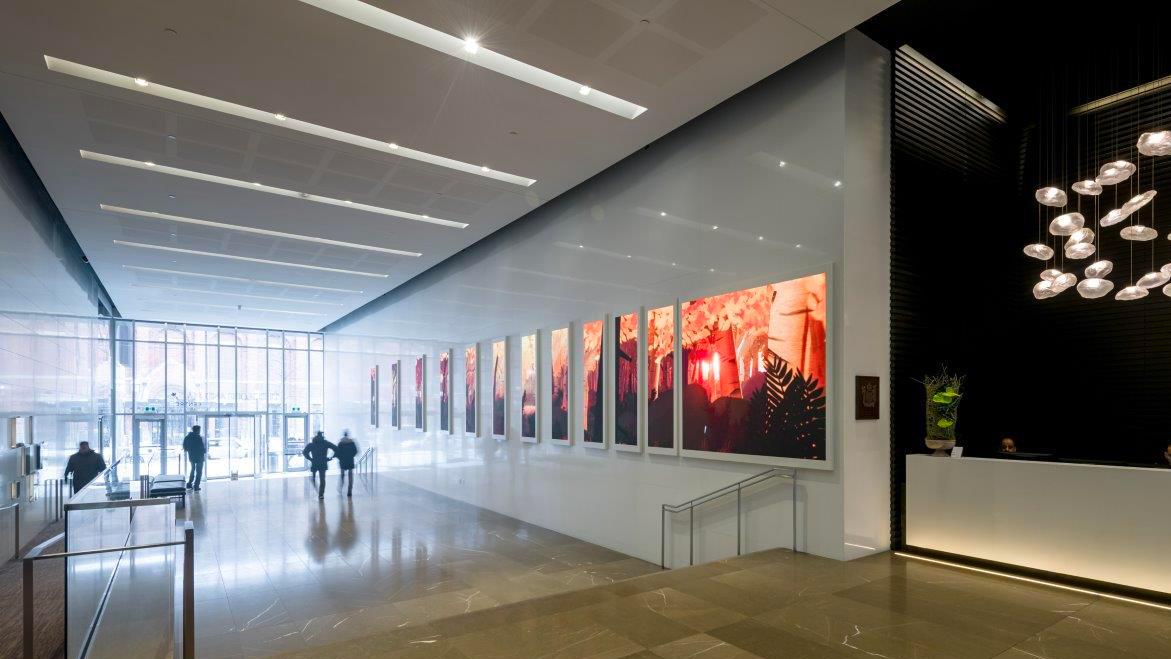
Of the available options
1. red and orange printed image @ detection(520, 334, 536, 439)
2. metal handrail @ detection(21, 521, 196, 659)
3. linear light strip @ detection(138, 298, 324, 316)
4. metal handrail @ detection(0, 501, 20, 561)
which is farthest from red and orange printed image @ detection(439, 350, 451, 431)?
metal handrail @ detection(21, 521, 196, 659)

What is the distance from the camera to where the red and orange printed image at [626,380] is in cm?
974

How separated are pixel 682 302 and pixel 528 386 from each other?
15.7 feet

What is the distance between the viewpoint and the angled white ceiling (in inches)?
228

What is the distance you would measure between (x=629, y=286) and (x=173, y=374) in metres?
24.3

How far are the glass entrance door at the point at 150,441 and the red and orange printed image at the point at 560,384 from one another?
21.7 m

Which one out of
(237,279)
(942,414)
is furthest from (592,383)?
(237,279)

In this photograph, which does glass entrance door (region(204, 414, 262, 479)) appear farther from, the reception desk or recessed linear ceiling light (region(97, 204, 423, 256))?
the reception desk

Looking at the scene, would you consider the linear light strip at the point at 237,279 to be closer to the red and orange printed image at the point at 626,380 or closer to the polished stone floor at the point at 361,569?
the polished stone floor at the point at 361,569

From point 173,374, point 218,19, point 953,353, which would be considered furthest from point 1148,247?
point 173,374

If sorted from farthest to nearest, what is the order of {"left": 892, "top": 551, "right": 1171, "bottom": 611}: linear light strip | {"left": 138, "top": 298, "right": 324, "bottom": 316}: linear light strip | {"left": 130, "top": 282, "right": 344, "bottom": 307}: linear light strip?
{"left": 138, "top": 298, "right": 324, "bottom": 316}: linear light strip < {"left": 130, "top": 282, "right": 344, "bottom": 307}: linear light strip < {"left": 892, "top": 551, "right": 1171, "bottom": 611}: linear light strip

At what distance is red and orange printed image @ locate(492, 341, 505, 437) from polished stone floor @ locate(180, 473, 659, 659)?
188 cm

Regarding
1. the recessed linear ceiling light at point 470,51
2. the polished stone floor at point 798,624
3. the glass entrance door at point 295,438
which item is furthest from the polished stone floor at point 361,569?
the glass entrance door at point 295,438

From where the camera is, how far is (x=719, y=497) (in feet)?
26.6

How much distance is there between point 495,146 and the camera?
8.73 meters
